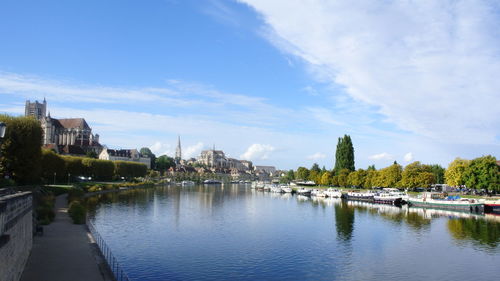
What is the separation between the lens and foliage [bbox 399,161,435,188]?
100 m

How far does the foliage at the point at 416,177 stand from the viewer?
100 m

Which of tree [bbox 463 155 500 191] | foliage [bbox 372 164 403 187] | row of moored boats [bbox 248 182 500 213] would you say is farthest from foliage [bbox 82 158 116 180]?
tree [bbox 463 155 500 191]

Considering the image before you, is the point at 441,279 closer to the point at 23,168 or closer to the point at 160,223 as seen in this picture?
the point at 160,223

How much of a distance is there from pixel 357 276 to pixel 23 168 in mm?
50276

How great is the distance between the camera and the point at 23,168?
5794 centimetres

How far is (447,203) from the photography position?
255 feet

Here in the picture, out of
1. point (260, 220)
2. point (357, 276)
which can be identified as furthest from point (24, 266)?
point (260, 220)

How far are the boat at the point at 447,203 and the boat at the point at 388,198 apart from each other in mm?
2537

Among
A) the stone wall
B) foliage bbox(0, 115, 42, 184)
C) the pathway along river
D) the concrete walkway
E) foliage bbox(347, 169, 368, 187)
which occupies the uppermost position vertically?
foliage bbox(0, 115, 42, 184)

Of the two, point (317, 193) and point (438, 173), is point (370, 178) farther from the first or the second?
point (438, 173)

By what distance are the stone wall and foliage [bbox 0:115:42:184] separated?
36223 mm

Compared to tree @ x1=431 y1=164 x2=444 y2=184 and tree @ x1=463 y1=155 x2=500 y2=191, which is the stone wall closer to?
tree @ x1=463 y1=155 x2=500 y2=191

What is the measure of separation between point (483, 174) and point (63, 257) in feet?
281

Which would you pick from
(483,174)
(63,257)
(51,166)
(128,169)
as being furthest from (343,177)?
(63,257)
